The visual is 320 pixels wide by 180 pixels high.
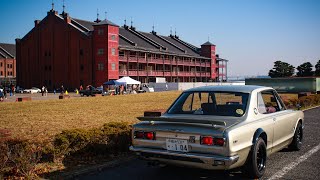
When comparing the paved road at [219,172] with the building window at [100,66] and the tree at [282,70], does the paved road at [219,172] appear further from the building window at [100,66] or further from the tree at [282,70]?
the tree at [282,70]

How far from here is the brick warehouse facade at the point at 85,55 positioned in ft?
201

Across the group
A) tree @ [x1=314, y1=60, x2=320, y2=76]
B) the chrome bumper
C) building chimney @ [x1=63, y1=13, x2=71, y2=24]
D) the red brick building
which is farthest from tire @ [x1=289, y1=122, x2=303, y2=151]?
the red brick building

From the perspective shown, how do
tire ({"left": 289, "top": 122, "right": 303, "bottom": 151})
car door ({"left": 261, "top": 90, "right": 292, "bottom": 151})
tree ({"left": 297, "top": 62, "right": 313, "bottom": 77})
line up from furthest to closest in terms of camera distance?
tree ({"left": 297, "top": 62, "right": 313, "bottom": 77}), tire ({"left": 289, "top": 122, "right": 303, "bottom": 151}), car door ({"left": 261, "top": 90, "right": 292, "bottom": 151})

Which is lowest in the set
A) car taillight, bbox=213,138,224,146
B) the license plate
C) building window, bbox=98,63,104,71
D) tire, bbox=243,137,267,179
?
tire, bbox=243,137,267,179

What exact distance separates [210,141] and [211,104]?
4.91ft

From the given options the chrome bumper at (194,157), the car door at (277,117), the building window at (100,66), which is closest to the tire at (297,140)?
the car door at (277,117)

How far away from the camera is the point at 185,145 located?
207 inches

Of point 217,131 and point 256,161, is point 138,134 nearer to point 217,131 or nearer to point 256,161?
point 217,131

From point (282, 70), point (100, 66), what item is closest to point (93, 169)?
point (100, 66)

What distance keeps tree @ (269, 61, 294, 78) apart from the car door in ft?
273

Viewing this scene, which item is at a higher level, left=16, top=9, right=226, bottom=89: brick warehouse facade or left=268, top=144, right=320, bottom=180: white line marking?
left=16, top=9, right=226, bottom=89: brick warehouse facade

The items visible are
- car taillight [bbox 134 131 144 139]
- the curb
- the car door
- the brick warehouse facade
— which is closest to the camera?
car taillight [bbox 134 131 144 139]

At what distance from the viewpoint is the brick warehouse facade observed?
201 ft

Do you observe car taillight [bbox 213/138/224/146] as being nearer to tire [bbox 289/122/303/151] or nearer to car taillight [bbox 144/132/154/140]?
car taillight [bbox 144/132/154/140]
